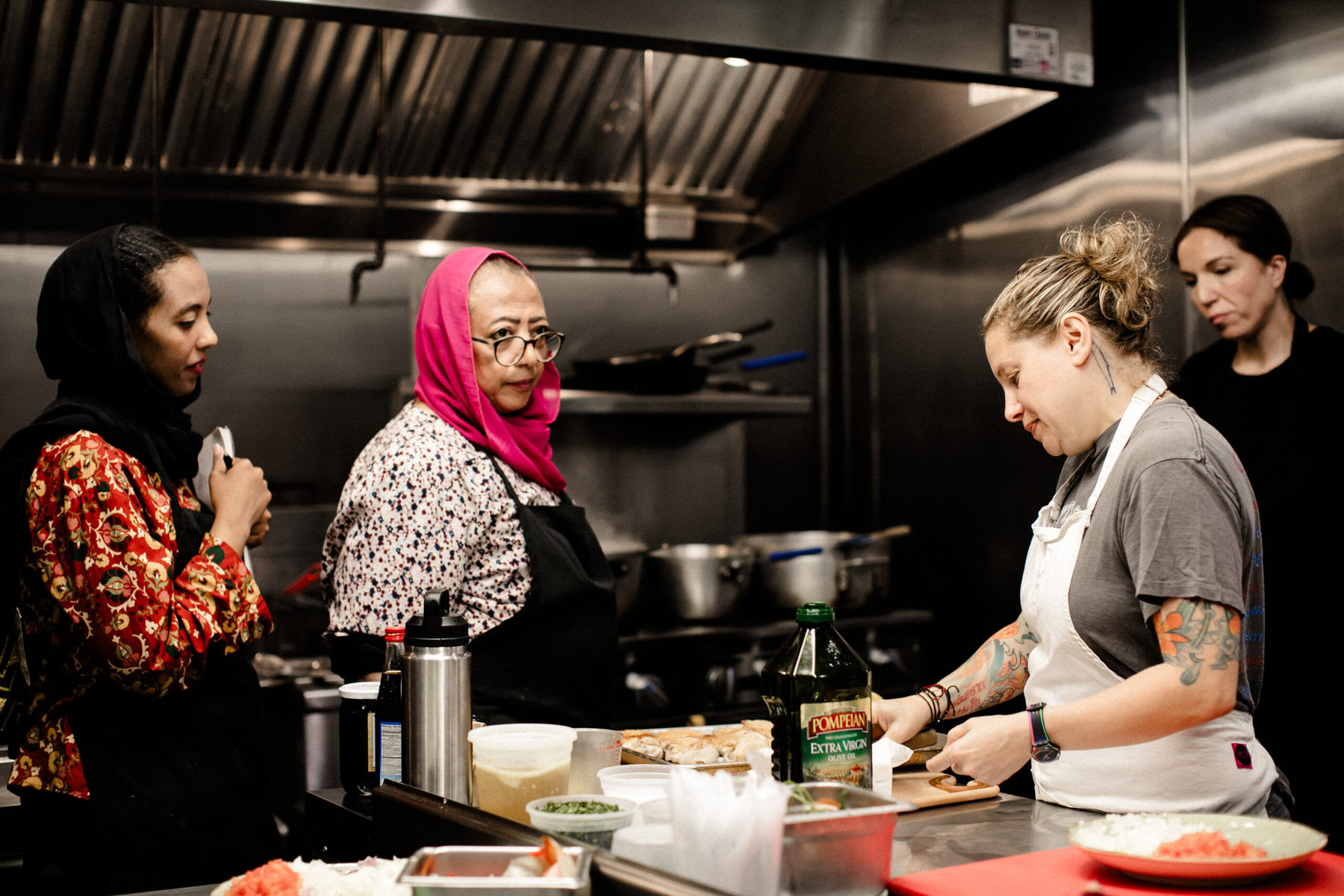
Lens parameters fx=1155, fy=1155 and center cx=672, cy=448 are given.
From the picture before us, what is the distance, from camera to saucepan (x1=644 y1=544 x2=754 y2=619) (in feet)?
10.7

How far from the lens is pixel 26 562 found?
1814mm

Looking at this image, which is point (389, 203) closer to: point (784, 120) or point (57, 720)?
point (784, 120)

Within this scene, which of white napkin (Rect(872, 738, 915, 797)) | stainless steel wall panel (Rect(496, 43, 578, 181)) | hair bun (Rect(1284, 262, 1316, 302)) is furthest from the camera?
stainless steel wall panel (Rect(496, 43, 578, 181))

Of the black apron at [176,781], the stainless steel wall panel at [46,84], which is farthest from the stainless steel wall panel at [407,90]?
the black apron at [176,781]

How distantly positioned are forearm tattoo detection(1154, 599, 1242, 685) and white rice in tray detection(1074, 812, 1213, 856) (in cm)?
17

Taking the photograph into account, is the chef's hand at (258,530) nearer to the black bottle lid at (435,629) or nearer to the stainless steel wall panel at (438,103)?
the black bottle lid at (435,629)

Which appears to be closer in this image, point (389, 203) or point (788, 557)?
point (788, 557)

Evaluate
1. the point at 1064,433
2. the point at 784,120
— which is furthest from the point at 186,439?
the point at 784,120

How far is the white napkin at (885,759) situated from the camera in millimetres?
1539

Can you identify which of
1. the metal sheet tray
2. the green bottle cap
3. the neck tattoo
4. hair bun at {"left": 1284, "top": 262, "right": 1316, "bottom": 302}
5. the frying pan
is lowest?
the metal sheet tray

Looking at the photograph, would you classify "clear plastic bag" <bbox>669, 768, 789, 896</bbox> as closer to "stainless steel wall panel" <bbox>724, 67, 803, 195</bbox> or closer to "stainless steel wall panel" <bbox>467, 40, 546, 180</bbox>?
"stainless steel wall panel" <bbox>467, 40, 546, 180</bbox>

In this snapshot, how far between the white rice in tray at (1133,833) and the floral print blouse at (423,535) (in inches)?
46.0

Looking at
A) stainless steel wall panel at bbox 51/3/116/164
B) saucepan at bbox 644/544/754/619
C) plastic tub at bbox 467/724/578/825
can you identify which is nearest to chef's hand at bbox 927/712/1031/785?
plastic tub at bbox 467/724/578/825

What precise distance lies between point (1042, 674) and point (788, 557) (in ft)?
5.36
